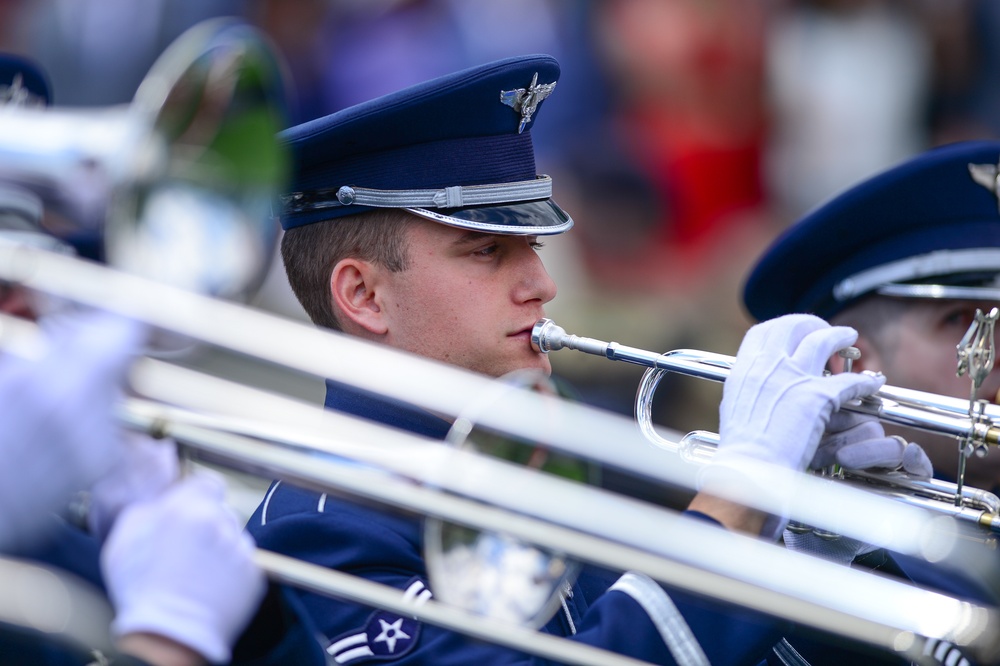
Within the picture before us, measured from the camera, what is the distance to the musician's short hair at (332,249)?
9.63ft

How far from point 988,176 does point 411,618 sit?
1.98 m

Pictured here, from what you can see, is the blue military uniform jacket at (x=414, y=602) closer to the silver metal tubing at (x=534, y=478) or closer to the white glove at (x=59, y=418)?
the silver metal tubing at (x=534, y=478)

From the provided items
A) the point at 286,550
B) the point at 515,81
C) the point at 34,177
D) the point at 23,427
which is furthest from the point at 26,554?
the point at 515,81

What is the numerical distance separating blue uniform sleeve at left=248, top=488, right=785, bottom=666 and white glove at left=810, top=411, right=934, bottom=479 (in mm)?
445

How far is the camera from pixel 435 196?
289cm

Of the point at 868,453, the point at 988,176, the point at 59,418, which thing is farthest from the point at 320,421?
the point at 988,176

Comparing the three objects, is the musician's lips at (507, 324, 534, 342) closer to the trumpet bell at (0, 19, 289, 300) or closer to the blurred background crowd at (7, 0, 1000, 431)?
the trumpet bell at (0, 19, 289, 300)

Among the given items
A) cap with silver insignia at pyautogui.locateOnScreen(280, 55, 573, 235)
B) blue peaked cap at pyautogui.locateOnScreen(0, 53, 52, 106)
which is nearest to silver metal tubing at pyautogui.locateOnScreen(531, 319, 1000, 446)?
cap with silver insignia at pyautogui.locateOnScreen(280, 55, 573, 235)

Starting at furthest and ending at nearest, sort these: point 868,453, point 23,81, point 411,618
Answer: point 23,81
point 868,453
point 411,618

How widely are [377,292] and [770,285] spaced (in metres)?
1.25

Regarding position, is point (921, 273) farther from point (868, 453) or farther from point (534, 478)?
point (534, 478)

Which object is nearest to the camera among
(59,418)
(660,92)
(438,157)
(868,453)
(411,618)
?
(59,418)

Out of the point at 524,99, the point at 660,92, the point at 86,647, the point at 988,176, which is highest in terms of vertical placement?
the point at 660,92

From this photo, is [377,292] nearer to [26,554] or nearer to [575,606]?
[575,606]
